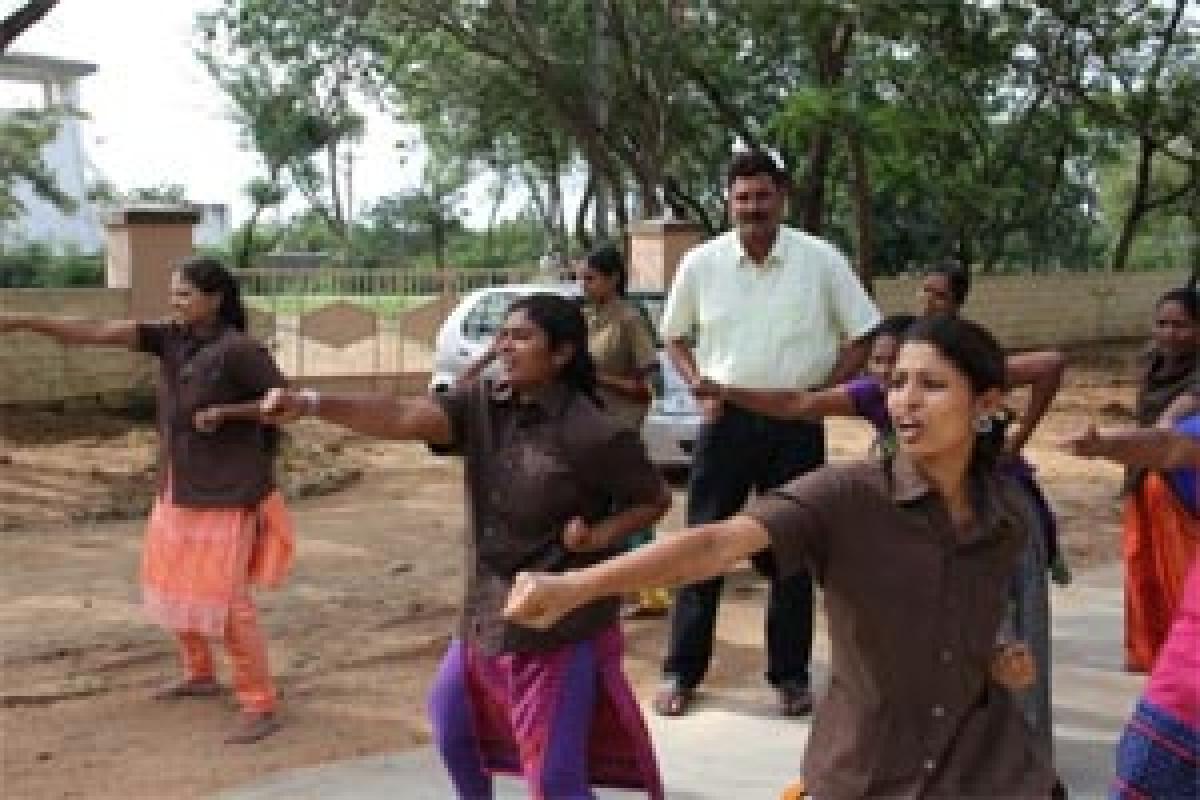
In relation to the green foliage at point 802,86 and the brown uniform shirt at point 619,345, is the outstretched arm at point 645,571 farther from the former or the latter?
the green foliage at point 802,86

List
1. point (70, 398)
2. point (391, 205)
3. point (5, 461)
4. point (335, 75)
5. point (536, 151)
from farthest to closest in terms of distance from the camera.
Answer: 1. point (391, 205)
2. point (536, 151)
3. point (335, 75)
4. point (70, 398)
5. point (5, 461)

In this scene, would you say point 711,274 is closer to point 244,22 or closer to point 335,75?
point 244,22

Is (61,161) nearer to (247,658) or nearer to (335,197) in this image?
(335,197)

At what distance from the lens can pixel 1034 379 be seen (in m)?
4.27

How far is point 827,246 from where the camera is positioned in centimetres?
552

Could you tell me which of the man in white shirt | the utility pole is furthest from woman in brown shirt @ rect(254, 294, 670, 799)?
the utility pole

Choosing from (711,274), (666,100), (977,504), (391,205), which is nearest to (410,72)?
(666,100)

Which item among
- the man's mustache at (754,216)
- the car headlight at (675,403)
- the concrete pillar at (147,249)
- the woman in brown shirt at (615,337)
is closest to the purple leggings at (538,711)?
the man's mustache at (754,216)

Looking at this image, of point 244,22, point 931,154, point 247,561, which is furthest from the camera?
point 244,22

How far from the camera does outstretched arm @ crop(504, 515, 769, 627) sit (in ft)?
7.36

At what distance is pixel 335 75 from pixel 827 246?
18421mm

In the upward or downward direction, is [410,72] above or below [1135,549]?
above

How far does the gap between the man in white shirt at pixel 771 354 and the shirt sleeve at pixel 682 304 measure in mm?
31

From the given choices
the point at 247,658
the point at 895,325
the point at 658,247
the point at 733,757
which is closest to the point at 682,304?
the point at 895,325
